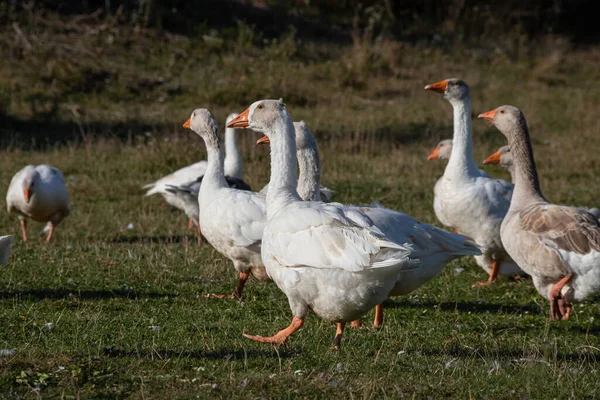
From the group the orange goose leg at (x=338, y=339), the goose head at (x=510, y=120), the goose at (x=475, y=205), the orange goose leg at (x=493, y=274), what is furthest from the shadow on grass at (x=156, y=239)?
the orange goose leg at (x=338, y=339)

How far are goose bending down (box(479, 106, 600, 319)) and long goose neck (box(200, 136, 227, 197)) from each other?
2.84 meters

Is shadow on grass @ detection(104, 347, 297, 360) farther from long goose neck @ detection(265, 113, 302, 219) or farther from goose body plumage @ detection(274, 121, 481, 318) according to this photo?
goose body plumage @ detection(274, 121, 481, 318)

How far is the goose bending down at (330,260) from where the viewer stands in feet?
18.2

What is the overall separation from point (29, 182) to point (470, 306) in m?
6.07

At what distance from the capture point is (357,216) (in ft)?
19.7

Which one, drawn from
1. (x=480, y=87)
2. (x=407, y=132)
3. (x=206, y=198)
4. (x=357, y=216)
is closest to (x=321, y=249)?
(x=357, y=216)

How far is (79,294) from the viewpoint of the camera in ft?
25.2

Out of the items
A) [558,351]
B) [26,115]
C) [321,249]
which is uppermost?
[321,249]

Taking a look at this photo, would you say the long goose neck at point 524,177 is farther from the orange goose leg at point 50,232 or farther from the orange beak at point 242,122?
the orange goose leg at point 50,232

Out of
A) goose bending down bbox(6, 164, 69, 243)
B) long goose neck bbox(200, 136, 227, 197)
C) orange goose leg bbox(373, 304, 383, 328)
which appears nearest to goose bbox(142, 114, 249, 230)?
goose bending down bbox(6, 164, 69, 243)

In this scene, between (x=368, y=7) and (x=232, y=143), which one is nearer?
(x=232, y=143)

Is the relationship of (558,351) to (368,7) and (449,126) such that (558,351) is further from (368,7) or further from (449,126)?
(368,7)

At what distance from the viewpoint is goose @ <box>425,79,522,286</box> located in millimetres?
9562

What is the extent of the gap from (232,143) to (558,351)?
23.1 feet
